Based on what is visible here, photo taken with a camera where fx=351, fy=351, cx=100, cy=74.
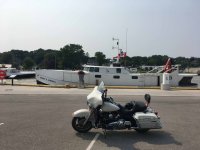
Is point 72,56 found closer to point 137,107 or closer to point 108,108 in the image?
point 137,107

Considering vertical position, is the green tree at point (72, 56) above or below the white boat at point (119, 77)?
above

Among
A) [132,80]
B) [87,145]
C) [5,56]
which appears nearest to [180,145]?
[87,145]

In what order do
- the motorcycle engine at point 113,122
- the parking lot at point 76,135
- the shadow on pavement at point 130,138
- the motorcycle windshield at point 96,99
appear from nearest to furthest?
1. the parking lot at point 76,135
2. the shadow on pavement at point 130,138
3. the motorcycle windshield at point 96,99
4. the motorcycle engine at point 113,122

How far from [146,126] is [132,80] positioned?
23.1 metres

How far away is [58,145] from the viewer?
8.40m

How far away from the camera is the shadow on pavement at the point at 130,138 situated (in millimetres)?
8616

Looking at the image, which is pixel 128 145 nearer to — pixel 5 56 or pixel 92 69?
pixel 92 69

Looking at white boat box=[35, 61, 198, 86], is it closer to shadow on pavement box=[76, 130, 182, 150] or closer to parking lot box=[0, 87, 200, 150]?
parking lot box=[0, 87, 200, 150]

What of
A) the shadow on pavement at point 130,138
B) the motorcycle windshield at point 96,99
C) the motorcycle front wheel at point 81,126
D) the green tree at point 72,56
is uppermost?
the green tree at point 72,56

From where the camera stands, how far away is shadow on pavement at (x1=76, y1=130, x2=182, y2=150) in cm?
862

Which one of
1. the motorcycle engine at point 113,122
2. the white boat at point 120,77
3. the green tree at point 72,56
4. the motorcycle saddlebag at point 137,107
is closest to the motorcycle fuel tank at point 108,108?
the motorcycle engine at point 113,122

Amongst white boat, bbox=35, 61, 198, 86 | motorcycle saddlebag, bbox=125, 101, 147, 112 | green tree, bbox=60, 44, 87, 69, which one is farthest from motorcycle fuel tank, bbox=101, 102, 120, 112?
green tree, bbox=60, 44, 87, 69

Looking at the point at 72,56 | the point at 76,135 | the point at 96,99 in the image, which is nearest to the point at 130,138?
the point at 96,99

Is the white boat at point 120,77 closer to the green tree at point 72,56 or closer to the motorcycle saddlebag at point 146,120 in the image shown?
the motorcycle saddlebag at point 146,120
